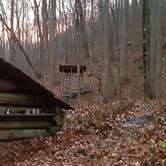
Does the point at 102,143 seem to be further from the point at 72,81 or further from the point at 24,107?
the point at 72,81

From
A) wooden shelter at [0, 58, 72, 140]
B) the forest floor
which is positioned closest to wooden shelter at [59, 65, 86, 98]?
the forest floor

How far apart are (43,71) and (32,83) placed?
38.2m

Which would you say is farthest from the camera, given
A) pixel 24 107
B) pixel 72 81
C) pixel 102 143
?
pixel 72 81

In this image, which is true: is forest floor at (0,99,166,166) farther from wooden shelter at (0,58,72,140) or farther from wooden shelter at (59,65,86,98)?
wooden shelter at (59,65,86,98)

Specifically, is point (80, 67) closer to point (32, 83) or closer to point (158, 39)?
point (158, 39)

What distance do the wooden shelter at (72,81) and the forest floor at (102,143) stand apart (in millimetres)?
15977

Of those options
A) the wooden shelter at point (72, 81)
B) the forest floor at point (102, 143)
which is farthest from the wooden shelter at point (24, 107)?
the wooden shelter at point (72, 81)

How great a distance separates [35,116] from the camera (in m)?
12.7

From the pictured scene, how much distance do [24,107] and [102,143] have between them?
2.87 metres

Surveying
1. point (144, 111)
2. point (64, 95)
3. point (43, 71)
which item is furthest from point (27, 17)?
point (144, 111)

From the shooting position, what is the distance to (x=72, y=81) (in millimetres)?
32844

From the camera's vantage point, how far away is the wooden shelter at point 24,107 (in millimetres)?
11859

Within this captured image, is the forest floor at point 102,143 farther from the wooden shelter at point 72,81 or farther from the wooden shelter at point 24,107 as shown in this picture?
the wooden shelter at point 72,81

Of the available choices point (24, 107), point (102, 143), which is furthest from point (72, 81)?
point (102, 143)
